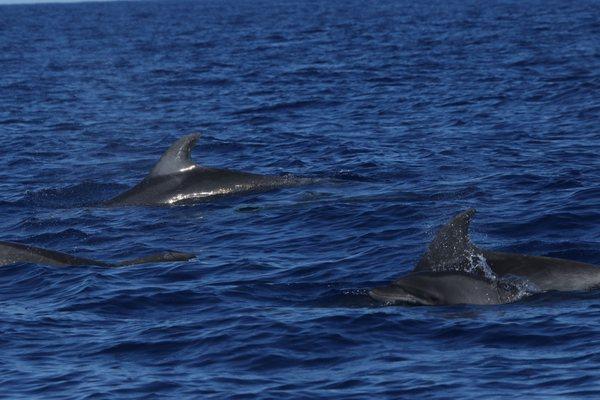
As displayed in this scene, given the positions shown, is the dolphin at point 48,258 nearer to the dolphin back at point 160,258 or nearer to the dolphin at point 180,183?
the dolphin back at point 160,258

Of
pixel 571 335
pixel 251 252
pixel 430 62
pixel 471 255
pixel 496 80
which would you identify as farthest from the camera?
pixel 430 62

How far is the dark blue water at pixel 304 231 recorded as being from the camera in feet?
38.9

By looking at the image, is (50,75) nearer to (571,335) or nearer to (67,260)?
(67,260)

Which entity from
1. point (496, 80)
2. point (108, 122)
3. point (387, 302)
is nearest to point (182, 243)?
point (387, 302)

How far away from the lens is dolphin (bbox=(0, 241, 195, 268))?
638 inches

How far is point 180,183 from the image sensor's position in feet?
66.9

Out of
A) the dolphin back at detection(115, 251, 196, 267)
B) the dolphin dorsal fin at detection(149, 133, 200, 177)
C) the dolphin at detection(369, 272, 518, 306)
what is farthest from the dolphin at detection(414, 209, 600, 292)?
the dolphin dorsal fin at detection(149, 133, 200, 177)

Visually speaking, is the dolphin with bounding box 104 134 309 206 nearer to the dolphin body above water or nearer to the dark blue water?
the dark blue water

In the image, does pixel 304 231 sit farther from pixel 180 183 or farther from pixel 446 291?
pixel 446 291

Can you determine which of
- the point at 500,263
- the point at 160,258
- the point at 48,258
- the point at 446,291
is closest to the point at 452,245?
the point at 446,291

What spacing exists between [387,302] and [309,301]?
1.05m

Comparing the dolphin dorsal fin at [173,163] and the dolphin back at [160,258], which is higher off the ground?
the dolphin dorsal fin at [173,163]

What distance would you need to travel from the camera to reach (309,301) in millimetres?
14422

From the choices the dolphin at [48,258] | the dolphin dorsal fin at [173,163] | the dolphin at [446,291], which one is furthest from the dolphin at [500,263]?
the dolphin dorsal fin at [173,163]
